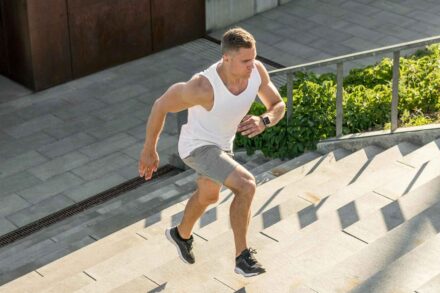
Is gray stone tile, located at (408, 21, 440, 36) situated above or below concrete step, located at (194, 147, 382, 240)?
below

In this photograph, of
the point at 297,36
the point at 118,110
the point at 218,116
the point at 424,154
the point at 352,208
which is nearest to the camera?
the point at 218,116

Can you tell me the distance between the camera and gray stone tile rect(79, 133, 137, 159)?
460 inches

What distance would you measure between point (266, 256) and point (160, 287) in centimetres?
82

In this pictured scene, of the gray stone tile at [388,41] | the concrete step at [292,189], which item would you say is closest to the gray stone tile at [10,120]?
the concrete step at [292,189]

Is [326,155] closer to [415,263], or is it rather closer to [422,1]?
[415,263]

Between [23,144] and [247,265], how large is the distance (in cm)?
619

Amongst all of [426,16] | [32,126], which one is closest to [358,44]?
[426,16]

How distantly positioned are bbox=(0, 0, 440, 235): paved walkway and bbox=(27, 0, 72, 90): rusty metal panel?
0.20m

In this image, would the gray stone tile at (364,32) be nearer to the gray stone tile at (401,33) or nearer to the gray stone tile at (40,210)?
the gray stone tile at (401,33)

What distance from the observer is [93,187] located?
10.9m

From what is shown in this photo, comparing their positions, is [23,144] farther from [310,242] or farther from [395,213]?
[395,213]

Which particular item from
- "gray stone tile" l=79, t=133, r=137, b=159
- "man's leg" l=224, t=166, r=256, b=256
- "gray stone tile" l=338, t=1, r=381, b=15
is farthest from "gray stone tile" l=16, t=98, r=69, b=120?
"man's leg" l=224, t=166, r=256, b=256

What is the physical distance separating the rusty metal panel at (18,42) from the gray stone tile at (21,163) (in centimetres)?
196

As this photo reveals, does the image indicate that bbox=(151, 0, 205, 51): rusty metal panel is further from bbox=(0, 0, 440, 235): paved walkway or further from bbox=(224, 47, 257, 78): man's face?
bbox=(224, 47, 257, 78): man's face
